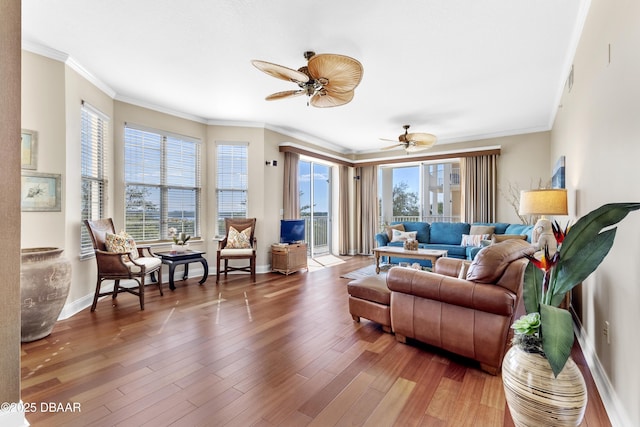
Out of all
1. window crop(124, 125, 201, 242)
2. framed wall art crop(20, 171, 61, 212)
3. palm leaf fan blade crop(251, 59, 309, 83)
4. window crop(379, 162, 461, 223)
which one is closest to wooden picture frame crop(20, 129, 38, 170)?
framed wall art crop(20, 171, 61, 212)

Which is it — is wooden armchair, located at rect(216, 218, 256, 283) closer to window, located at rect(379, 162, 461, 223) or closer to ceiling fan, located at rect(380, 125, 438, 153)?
ceiling fan, located at rect(380, 125, 438, 153)

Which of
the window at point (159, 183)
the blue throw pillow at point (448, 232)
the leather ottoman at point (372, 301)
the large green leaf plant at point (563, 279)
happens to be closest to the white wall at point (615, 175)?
the large green leaf plant at point (563, 279)

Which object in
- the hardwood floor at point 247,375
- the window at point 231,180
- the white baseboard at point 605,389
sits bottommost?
the hardwood floor at point 247,375

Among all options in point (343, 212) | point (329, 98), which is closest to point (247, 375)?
point (329, 98)

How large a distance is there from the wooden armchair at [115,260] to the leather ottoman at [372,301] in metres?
2.55

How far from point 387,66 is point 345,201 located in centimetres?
491

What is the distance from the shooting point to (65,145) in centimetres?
334

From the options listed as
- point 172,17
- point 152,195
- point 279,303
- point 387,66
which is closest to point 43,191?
point 152,195

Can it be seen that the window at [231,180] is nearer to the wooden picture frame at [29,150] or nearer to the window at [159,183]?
the window at [159,183]

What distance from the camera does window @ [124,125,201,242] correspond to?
463 centimetres

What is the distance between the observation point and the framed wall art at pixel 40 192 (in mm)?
3012

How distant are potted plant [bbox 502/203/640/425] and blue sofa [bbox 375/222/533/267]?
12.9 feet

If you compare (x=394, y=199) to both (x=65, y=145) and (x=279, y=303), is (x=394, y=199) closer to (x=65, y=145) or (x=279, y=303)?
(x=279, y=303)

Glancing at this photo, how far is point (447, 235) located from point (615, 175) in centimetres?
465
